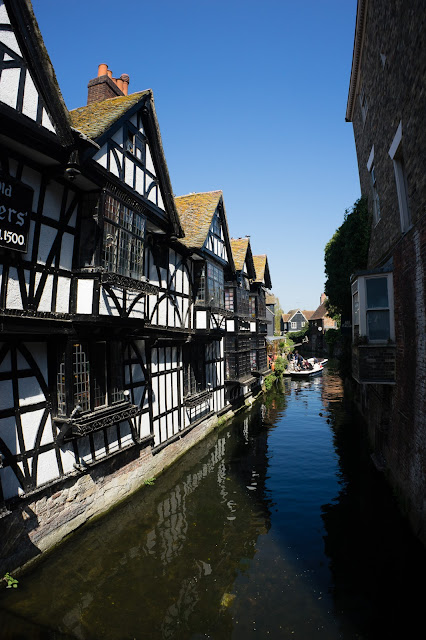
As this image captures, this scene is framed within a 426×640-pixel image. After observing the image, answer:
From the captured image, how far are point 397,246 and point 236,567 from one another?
8.90 m

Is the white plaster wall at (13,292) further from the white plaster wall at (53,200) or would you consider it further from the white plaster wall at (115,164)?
the white plaster wall at (115,164)

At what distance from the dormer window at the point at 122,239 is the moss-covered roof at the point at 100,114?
1.56 meters

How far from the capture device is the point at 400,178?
10.6 meters

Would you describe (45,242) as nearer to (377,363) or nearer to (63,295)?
(63,295)

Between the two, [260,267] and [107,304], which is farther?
[260,267]

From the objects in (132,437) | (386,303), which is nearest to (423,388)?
(386,303)

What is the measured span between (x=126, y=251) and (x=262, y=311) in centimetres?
2210

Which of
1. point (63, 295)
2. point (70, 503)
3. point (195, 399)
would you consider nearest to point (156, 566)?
point (70, 503)

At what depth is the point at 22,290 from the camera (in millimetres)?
7219

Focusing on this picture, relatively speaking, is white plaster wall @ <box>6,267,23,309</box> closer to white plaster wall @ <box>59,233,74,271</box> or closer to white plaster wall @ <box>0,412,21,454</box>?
white plaster wall @ <box>59,233,74,271</box>

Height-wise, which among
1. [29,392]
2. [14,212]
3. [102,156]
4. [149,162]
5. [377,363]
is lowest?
[29,392]

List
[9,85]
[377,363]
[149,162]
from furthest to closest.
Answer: [149,162] → [377,363] → [9,85]

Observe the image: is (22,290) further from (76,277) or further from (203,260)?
(203,260)

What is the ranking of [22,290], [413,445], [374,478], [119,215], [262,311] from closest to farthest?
1. [22,290]
2. [413,445]
3. [119,215]
4. [374,478]
5. [262,311]
